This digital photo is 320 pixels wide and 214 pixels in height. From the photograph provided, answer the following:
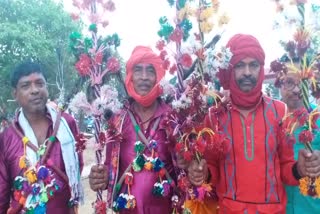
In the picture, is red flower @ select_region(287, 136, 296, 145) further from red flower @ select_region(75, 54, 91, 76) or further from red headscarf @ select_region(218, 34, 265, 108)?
red flower @ select_region(75, 54, 91, 76)

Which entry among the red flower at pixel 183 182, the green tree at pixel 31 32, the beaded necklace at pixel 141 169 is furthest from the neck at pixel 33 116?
the green tree at pixel 31 32

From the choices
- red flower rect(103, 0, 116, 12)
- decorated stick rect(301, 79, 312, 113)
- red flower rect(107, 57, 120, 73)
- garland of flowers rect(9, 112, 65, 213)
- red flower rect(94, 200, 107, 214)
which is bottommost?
red flower rect(94, 200, 107, 214)

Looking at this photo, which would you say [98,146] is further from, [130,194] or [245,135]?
[245,135]

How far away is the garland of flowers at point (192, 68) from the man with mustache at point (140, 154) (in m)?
0.45

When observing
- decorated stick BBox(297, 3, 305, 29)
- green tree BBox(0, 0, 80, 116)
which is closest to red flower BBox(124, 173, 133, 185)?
decorated stick BBox(297, 3, 305, 29)

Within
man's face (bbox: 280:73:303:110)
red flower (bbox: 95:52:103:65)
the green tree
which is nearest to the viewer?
red flower (bbox: 95:52:103:65)

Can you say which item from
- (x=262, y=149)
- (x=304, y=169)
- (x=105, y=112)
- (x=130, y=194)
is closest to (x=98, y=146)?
(x=105, y=112)

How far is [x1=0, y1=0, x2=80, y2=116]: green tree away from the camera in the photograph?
552 inches

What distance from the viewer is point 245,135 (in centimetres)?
340

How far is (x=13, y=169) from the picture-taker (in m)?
3.89

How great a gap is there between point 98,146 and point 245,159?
1.28m

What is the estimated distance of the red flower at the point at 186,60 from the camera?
3.18 m

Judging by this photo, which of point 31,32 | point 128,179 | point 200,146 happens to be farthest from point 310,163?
point 31,32

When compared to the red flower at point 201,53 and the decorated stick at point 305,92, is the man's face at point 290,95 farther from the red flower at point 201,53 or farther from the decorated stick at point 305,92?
the red flower at point 201,53
